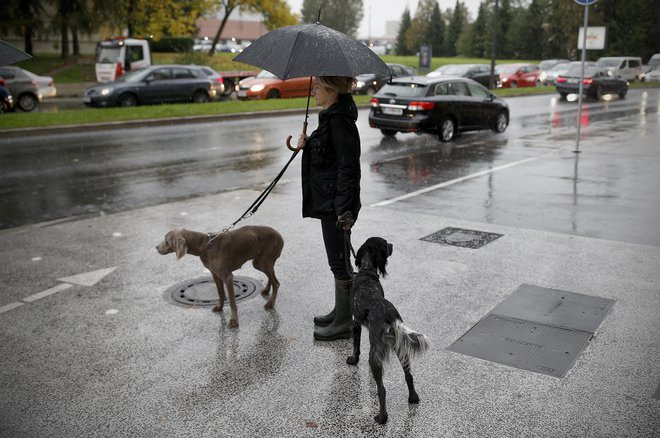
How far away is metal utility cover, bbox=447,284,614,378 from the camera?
4.47m

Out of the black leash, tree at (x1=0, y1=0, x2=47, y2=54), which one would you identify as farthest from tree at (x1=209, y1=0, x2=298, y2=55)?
the black leash

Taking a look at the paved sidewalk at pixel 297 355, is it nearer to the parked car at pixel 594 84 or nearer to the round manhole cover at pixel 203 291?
the round manhole cover at pixel 203 291

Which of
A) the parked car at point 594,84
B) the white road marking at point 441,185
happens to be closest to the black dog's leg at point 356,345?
the white road marking at point 441,185

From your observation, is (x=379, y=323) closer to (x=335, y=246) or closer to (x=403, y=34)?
(x=335, y=246)

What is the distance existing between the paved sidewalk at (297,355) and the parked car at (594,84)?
93.3 ft

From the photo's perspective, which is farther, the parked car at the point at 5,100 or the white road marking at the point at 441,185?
the parked car at the point at 5,100

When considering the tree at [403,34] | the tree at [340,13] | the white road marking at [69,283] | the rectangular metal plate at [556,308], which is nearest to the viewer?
the rectangular metal plate at [556,308]

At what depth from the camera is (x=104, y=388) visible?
4117 mm

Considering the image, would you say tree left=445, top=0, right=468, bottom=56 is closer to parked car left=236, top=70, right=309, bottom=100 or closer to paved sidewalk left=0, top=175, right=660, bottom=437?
parked car left=236, top=70, right=309, bottom=100

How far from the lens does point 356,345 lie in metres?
4.38

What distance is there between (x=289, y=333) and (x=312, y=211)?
0.97 meters

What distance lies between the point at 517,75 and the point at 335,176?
139 feet

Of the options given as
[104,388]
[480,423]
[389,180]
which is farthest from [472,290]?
[389,180]

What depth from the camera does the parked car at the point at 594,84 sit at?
33312 millimetres
